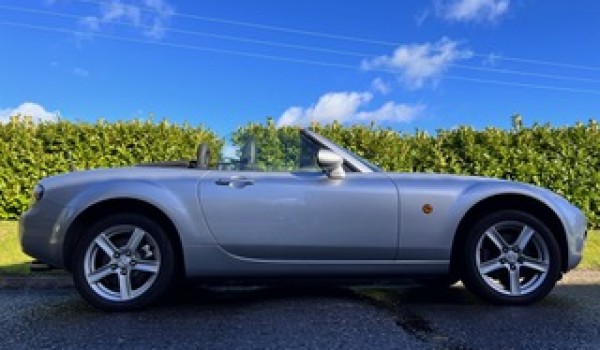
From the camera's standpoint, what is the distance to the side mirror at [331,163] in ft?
14.8

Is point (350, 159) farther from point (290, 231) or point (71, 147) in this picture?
point (71, 147)

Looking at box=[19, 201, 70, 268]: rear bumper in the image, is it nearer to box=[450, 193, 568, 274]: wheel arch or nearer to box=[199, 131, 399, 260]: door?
box=[199, 131, 399, 260]: door

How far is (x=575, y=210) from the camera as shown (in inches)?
188

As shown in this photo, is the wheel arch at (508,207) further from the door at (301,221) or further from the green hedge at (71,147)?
the green hedge at (71,147)

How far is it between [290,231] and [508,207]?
1654 millimetres

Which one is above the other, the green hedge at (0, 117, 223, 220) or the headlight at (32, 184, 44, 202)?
the green hedge at (0, 117, 223, 220)

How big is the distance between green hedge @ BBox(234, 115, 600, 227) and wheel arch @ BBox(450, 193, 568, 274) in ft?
17.4

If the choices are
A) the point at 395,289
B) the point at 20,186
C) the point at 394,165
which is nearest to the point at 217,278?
the point at 395,289

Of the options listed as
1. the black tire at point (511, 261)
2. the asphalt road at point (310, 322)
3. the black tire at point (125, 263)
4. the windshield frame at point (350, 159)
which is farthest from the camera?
the windshield frame at point (350, 159)

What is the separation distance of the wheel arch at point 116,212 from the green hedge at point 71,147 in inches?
221

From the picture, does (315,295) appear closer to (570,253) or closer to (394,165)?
(570,253)

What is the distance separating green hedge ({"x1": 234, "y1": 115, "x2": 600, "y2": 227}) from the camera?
389 inches

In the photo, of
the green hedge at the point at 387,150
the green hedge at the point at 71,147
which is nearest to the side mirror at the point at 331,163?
the green hedge at the point at 387,150

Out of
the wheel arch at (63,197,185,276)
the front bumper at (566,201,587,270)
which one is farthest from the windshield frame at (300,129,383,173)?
the front bumper at (566,201,587,270)
